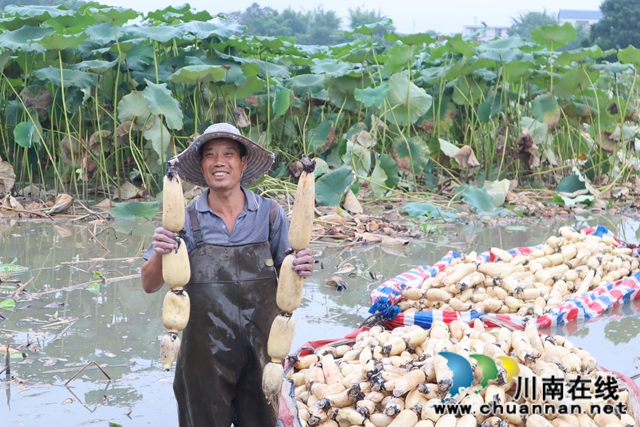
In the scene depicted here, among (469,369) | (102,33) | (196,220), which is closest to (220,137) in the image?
(196,220)

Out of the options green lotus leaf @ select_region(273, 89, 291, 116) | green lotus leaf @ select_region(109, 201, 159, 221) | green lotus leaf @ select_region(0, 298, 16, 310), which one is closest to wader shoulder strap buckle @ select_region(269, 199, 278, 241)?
green lotus leaf @ select_region(0, 298, 16, 310)

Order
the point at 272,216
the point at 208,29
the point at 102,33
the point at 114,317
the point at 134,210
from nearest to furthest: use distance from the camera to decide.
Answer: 1. the point at 272,216
2. the point at 114,317
3. the point at 134,210
4. the point at 102,33
5. the point at 208,29

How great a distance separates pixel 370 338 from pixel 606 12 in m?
35.4

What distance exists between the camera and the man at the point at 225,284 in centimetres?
245

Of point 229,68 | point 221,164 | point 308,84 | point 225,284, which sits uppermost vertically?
point 221,164

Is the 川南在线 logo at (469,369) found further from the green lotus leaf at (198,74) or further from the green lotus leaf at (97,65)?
the green lotus leaf at (97,65)

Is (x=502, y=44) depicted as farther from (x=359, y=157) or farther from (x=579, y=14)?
(x=579, y=14)

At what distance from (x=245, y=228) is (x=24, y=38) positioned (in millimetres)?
6160

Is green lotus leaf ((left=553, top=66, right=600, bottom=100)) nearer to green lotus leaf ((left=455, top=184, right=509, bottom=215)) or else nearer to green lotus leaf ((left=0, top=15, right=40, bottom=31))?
green lotus leaf ((left=455, top=184, right=509, bottom=215))

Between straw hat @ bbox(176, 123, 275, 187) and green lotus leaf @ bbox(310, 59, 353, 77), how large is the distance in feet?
19.8

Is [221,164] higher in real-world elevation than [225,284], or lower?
higher

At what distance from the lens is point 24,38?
7.66m

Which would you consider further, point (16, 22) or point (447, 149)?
point (447, 149)

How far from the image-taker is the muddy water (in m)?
3.14
